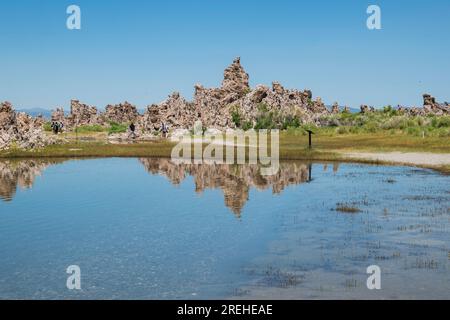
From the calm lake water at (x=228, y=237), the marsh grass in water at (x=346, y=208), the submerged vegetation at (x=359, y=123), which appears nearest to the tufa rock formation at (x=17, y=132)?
the calm lake water at (x=228, y=237)

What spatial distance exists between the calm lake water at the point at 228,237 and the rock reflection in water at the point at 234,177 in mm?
223

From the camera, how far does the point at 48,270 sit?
64.9ft

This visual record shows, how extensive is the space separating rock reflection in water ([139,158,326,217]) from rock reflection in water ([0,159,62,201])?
1092 centimetres

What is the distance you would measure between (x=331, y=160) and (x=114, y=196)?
29766 millimetres

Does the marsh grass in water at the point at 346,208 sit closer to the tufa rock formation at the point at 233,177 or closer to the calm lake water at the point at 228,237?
the calm lake water at the point at 228,237

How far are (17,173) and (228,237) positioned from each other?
112ft

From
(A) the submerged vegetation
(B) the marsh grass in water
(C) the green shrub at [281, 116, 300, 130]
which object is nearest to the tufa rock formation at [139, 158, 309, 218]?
(B) the marsh grass in water

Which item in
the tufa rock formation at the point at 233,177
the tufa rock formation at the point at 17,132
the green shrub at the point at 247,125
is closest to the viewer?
the tufa rock formation at the point at 233,177

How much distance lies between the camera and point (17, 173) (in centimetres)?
5281

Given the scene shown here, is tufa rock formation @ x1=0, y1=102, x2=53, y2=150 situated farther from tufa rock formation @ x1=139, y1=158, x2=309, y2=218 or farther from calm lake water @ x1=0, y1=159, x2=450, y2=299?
calm lake water @ x1=0, y1=159, x2=450, y2=299

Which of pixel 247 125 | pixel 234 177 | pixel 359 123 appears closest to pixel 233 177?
pixel 234 177

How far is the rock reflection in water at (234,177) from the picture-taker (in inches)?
1519

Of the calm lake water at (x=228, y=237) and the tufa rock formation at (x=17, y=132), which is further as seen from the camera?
the tufa rock formation at (x=17, y=132)

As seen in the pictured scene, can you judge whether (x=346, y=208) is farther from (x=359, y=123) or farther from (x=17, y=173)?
(x=359, y=123)
